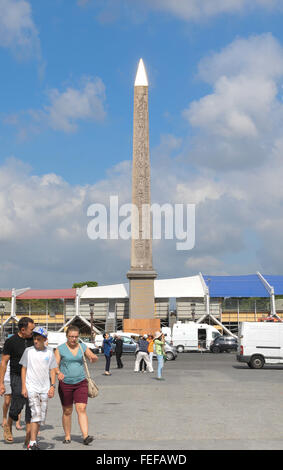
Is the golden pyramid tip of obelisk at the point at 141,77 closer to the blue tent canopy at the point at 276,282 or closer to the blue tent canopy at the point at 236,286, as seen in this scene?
the blue tent canopy at the point at 236,286

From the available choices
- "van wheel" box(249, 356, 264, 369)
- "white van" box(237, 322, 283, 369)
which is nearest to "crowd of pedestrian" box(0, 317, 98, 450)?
"white van" box(237, 322, 283, 369)

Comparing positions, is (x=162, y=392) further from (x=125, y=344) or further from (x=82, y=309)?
(x=82, y=309)

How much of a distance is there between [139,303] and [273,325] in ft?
89.6

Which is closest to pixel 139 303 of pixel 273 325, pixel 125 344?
pixel 125 344

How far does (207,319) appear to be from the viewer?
236 feet

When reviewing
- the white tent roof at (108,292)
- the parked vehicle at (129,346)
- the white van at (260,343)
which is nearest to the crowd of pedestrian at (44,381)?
the white van at (260,343)

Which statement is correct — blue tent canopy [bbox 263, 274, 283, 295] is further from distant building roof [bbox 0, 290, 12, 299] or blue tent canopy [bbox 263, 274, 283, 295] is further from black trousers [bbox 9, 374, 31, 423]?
black trousers [bbox 9, 374, 31, 423]

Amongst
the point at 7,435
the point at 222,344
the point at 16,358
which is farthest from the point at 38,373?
the point at 222,344

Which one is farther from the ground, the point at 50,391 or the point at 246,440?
the point at 50,391

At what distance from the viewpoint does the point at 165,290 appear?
73500 millimetres

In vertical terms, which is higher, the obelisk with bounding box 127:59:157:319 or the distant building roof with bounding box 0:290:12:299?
the obelisk with bounding box 127:59:157:319

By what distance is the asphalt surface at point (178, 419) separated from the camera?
29.2ft

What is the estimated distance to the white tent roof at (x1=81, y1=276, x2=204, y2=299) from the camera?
72.4m

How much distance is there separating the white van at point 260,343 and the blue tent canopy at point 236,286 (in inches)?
1587
